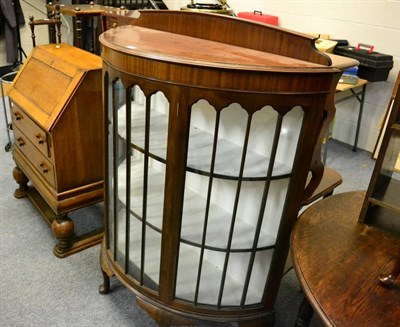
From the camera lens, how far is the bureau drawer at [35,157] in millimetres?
1834

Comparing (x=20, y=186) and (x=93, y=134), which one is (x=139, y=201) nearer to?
(x=93, y=134)

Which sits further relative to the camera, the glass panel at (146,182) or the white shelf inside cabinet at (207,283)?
the white shelf inside cabinet at (207,283)

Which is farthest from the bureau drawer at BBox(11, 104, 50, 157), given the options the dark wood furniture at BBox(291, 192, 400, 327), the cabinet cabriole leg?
the dark wood furniture at BBox(291, 192, 400, 327)

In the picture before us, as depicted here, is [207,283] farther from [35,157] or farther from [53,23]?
[53,23]

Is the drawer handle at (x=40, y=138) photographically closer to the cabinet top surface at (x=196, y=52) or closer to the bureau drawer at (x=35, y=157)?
the bureau drawer at (x=35, y=157)

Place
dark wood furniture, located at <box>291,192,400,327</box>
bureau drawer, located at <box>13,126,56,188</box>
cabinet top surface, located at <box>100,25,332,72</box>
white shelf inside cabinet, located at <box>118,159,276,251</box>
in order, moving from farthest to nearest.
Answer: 1. bureau drawer, located at <box>13,126,56,188</box>
2. white shelf inside cabinet, located at <box>118,159,276,251</box>
3. cabinet top surface, located at <box>100,25,332,72</box>
4. dark wood furniture, located at <box>291,192,400,327</box>

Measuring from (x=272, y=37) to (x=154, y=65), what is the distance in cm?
40

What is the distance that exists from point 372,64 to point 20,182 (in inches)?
107

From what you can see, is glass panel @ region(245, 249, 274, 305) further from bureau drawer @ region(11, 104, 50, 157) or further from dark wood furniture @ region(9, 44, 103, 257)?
bureau drawer @ region(11, 104, 50, 157)

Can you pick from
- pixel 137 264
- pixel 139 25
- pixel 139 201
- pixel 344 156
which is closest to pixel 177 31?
pixel 139 25

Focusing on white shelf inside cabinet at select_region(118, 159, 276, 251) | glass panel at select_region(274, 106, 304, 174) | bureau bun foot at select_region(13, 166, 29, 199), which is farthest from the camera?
bureau bun foot at select_region(13, 166, 29, 199)

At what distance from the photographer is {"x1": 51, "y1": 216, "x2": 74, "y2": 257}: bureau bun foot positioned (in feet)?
6.21

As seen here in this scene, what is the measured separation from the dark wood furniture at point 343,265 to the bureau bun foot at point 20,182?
1.86m

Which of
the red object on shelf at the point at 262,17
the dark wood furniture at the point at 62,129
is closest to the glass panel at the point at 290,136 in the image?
the dark wood furniture at the point at 62,129
